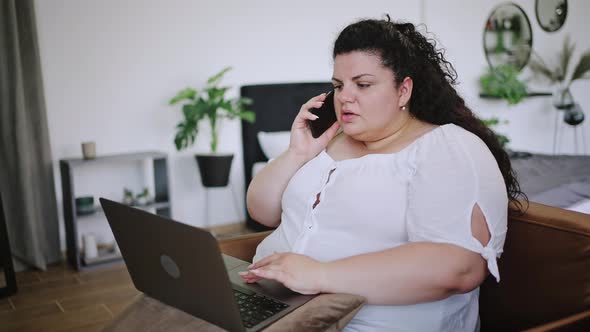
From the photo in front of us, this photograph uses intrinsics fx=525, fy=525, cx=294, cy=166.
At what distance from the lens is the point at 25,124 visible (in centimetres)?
Result: 298

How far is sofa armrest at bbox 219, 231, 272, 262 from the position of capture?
5.03 feet

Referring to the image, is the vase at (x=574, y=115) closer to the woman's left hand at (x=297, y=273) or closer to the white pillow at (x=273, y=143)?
the white pillow at (x=273, y=143)

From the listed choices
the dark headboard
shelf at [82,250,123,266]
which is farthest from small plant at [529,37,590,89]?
shelf at [82,250,123,266]

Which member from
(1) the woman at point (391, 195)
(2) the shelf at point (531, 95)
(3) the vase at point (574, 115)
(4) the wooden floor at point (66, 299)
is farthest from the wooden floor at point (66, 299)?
(3) the vase at point (574, 115)

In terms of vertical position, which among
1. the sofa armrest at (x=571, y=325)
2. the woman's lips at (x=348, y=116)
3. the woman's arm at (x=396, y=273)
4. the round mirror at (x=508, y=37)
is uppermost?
the round mirror at (x=508, y=37)

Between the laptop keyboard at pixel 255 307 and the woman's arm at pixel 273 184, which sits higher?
the woman's arm at pixel 273 184

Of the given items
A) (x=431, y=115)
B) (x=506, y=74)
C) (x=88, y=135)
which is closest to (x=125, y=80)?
(x=88, y=135)

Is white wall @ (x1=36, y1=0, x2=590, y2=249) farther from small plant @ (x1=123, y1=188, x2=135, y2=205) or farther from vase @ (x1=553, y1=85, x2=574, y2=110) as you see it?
vase @ (x1=553, y1=85, x2=574, y2=110)

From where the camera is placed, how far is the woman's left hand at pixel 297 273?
40.4 inches

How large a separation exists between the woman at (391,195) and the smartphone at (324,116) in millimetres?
47

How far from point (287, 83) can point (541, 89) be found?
3.04 m

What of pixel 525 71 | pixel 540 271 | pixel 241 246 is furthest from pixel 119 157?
pixel 525 71

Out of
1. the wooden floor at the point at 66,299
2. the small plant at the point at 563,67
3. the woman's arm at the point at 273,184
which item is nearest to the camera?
the woman's arm at the point at 273,184

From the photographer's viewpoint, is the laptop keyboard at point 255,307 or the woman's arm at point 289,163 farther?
the woman's arm at point 289,163
